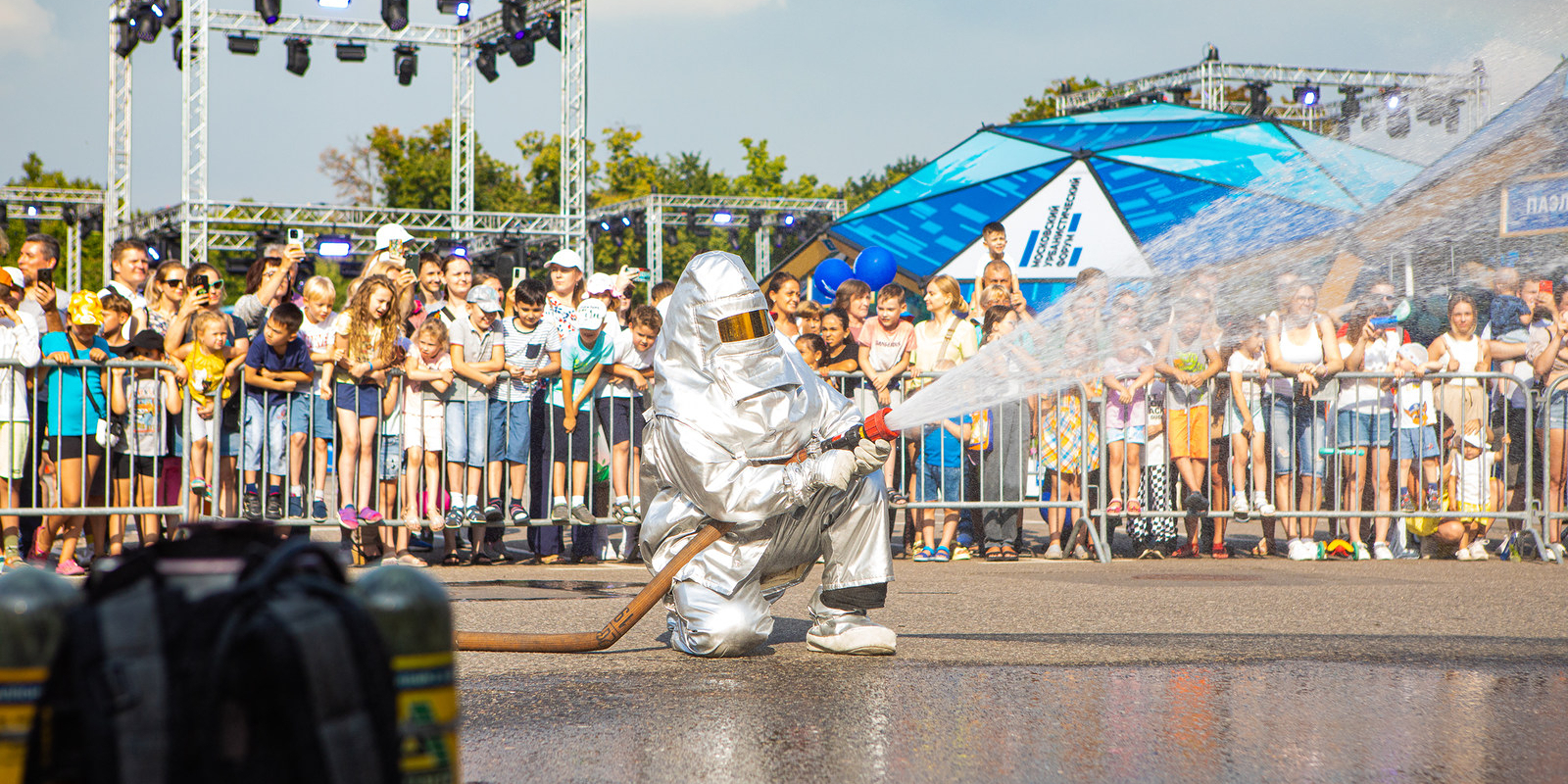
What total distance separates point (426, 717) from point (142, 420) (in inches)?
296

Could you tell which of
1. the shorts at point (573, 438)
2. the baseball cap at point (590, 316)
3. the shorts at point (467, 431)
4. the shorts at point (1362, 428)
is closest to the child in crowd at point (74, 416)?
the shorts at point (467, 431)

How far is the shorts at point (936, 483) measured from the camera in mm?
9586

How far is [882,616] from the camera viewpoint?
256 inches

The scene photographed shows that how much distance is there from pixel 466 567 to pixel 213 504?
159cm

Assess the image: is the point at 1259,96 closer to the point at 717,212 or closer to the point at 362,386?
the point at 717,212

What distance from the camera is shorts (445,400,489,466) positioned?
9.16 meters

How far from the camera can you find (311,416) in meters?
8.84

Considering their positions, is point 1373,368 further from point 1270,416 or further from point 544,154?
point 544,154

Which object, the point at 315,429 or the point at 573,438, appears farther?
the point at 573,438

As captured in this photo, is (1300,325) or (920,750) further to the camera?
(1300,325)

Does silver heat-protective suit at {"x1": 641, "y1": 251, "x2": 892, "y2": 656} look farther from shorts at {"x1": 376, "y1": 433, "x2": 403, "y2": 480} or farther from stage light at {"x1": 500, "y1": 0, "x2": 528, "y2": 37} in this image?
stage light at {"x1": 500, "y1": 0, "x2": 528, "y2": 37}

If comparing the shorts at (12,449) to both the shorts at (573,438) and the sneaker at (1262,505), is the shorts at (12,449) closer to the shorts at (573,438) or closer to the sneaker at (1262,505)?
the shorts at (573,438)

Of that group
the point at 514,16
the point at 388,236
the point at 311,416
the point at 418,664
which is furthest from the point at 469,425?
the point at 514,16

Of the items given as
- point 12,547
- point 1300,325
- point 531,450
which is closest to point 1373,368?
point 1300,325
